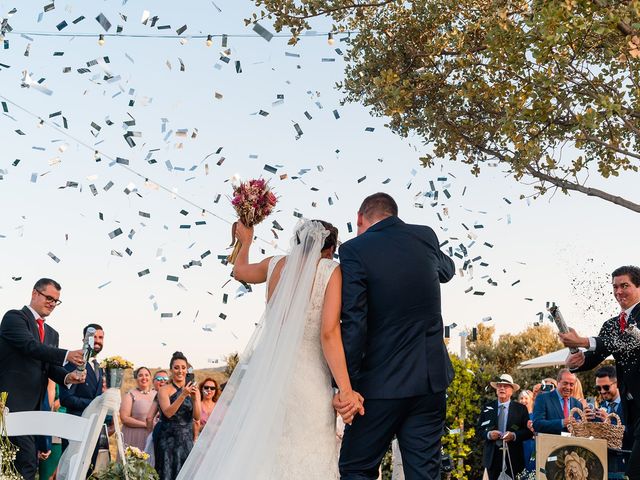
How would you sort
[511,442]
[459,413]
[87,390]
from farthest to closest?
1. [459,413]
2. [511,442]
3. [87,390]

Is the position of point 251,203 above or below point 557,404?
above

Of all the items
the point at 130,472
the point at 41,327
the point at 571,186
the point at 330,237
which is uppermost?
the point at 571,186

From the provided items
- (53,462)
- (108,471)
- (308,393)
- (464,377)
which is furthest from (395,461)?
(308,393)

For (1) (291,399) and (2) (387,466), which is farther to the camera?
(2) (387,466)

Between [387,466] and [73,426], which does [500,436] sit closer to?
[387,466]

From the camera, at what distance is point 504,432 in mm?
12016

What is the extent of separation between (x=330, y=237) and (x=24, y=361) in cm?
368

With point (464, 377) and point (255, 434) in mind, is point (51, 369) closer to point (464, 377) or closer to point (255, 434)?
point (255, 434)

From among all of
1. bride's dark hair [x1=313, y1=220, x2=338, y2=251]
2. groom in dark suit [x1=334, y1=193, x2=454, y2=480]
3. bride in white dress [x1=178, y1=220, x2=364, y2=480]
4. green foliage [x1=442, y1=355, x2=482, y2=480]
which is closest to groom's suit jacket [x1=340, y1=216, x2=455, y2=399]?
groom in dark suit [x1=334, y1=193, x2=454, y2=480]

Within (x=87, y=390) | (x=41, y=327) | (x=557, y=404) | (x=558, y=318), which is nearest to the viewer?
(x=558, y=318)

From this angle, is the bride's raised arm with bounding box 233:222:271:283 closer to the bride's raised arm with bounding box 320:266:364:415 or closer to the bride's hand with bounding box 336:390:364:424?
the bride's raised arm with bounding box 320:266:364:415

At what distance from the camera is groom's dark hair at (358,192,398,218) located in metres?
5.61

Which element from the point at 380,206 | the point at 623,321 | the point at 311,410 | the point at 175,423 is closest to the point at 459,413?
the point at 175,423

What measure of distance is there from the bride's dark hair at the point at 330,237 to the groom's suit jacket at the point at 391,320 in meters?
0.40
